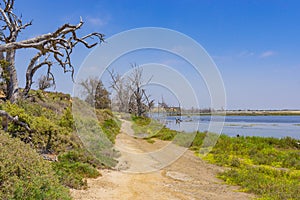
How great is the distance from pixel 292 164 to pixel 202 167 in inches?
212

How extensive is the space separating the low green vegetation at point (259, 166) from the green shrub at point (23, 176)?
20.3ft

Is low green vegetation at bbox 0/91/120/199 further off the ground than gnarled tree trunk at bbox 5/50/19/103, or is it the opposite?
gnarled tree trunk at bbox 5/50/19/103

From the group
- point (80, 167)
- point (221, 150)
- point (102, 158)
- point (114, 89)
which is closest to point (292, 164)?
point (221, 150)

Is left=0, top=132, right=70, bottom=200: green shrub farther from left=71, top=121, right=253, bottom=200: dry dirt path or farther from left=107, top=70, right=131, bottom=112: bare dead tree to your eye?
left=107, top=70, right=131, bottom=112: bare dead tree

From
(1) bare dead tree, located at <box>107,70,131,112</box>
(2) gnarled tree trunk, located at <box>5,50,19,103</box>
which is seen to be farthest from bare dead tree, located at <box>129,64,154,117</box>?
(2) gnarled tree trunk, located at <box>5,50,19,103</box>

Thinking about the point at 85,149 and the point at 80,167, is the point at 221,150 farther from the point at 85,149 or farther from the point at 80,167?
the point at 80,167

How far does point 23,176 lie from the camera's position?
5277 mm

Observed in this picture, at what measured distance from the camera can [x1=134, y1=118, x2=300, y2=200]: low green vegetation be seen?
9.07 meters

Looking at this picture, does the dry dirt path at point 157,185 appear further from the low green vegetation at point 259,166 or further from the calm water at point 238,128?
the calm water at point 238,128

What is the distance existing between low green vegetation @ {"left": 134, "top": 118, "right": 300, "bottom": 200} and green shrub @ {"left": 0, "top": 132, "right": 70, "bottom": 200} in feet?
20.3

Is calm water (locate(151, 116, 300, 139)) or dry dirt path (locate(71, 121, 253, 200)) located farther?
calm water (locate(151, 116, 300, 139))

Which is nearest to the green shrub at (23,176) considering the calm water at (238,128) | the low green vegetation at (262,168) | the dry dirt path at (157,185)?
the dry dirt path at (157,185)

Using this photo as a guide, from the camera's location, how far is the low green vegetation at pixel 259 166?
9070mm

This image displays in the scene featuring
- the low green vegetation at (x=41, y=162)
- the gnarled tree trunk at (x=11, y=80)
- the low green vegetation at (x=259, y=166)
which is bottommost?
the low green vegetation at (x=259, y=166)
